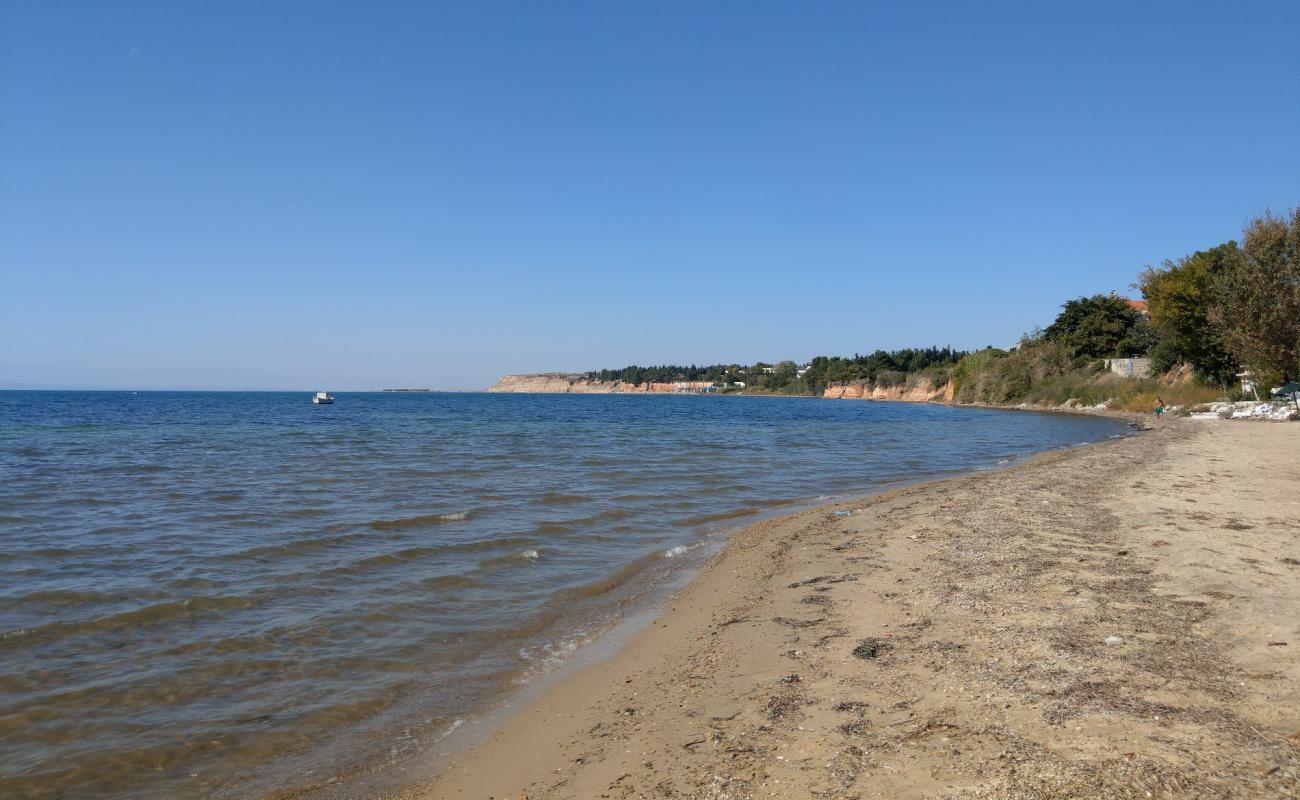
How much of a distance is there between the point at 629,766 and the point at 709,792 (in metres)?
0.60

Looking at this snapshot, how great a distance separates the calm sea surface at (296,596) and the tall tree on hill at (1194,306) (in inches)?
1293

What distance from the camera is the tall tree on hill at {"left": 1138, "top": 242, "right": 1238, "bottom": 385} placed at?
40750 millimetres

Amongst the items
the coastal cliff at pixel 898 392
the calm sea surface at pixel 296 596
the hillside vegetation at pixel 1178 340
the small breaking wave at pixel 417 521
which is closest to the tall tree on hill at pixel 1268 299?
the hillside vegetation at pixel 1178 340

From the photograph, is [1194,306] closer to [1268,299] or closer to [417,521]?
[1268,299]

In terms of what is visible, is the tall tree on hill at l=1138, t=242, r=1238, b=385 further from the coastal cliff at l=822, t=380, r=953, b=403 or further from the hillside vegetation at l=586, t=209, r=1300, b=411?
the coastal cliff at l=822, t=380, r=953, b=403

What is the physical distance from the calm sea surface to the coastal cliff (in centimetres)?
9505

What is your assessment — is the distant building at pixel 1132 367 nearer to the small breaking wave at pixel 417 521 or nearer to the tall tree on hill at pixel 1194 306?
the tall tree on hill at pixel 1194 306

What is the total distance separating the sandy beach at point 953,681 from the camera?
350 cm

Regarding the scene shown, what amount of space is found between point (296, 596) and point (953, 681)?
22.4ft

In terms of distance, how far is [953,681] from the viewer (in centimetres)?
461

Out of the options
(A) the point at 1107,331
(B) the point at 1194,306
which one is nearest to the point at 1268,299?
(B) the point at 1194,306

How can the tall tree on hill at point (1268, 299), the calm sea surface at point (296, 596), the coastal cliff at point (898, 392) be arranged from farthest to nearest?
the coastal cliff at point (898, 392) → the tall tree on hill at point (1268, 299) → the calm sea surface at point (296, 596)

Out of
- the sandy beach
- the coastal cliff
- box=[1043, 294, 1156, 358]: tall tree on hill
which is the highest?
box=[1043, 294, 1156, 358]: tall tree on hill

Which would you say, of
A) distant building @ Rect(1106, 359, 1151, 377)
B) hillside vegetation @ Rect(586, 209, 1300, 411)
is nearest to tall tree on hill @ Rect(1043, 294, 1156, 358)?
hillside vegetation @ Rect(586, 209, 1300, 411)
